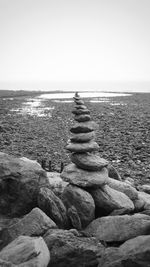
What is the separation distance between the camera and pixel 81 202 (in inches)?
369

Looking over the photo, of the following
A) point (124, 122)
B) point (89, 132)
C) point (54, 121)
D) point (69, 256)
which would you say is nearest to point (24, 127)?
point (54, 121)

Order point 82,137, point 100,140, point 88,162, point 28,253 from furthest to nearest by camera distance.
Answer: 1. point 100,140
2. point 82,137
3. point 88,162
4. point 28,253

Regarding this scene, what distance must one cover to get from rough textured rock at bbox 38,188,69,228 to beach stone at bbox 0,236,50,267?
5.75ft

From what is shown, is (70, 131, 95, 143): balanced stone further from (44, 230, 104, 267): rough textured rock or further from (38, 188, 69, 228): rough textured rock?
(44, 230, 104, 267): rough textured rock

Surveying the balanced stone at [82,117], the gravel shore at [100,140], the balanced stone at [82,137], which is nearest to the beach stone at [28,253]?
the balanced stone at [82,137]

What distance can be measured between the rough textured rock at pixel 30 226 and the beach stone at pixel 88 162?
2606 mm

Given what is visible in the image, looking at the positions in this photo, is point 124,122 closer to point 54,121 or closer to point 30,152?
point 54,121

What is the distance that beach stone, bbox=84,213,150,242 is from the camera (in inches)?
320

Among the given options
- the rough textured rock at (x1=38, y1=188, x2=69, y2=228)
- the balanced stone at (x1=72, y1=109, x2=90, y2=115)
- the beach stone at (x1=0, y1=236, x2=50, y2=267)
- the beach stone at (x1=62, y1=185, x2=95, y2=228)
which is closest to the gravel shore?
the balanced stone at (x1=72, y1=109, x2=90, y2=115)

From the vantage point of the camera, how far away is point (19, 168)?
9.73 m

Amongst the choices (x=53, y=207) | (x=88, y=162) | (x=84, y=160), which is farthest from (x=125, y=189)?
(x=53, y=207)

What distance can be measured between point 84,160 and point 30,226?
10.4 feet

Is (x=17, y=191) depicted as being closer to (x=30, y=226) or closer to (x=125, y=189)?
(x=30, y=226)

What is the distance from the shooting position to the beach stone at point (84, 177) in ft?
32.6
